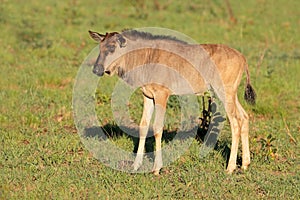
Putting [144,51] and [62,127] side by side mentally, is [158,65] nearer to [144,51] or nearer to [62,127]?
[144,51]

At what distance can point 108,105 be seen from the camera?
1009 centimetres

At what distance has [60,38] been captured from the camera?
14.3 meters

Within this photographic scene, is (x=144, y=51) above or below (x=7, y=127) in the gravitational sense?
above

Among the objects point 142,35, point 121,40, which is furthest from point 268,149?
point 121,40

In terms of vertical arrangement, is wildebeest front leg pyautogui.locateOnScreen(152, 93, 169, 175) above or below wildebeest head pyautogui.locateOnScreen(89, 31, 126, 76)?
below

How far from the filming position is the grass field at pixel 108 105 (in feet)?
22.1

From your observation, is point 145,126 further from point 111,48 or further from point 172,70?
point 111,48

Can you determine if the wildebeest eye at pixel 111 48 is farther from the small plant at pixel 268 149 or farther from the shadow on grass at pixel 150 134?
the small plant at pixel 268 149

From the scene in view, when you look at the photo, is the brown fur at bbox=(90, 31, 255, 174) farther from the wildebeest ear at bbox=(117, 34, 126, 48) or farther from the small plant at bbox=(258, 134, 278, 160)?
the small plant at bbox=(258, 134, 278, 160)

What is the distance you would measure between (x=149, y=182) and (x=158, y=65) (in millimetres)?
1577

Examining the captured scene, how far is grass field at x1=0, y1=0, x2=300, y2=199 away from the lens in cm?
673

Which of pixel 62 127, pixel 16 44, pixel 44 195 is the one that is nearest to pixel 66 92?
pixel 62 127

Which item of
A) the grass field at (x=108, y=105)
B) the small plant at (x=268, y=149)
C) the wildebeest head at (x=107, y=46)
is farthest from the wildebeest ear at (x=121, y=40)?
the small plant at (x=268, y=149)

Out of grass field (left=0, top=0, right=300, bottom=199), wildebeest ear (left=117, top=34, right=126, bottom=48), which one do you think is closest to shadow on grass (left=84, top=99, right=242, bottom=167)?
grass field (left=0, top=0, right=300, bottom=199)
